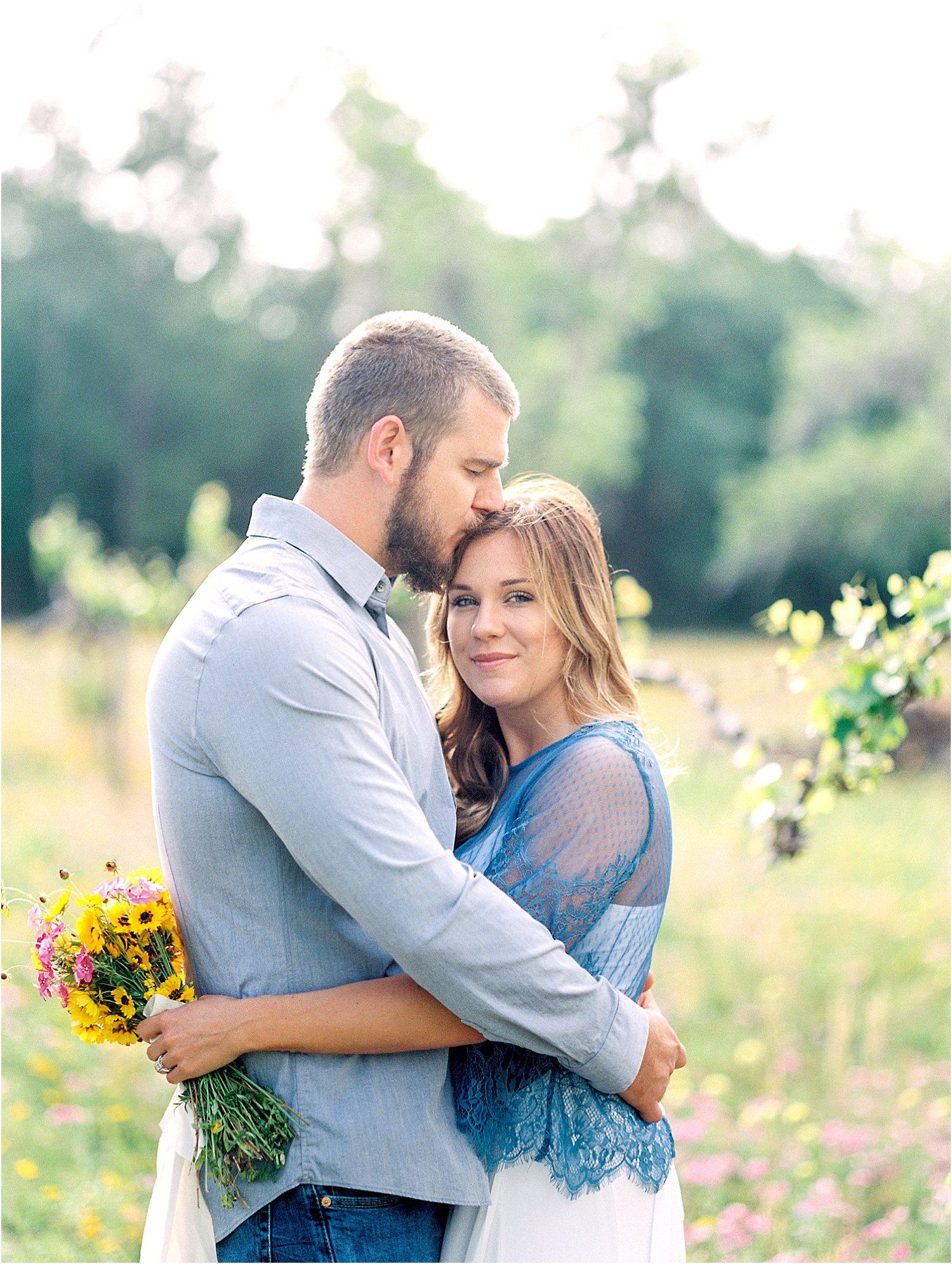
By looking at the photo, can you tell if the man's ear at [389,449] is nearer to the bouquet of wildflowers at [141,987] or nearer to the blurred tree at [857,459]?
the bouquet of wildflowers at [141,987]

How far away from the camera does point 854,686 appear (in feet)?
10.1

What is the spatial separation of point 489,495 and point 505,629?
256mm

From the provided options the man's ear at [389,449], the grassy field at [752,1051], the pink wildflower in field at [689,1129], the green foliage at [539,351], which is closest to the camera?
the man's ear at [389,449]

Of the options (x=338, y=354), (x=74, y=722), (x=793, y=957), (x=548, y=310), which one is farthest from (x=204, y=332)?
(x=338, y=354)

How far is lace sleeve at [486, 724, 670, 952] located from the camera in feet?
6.30

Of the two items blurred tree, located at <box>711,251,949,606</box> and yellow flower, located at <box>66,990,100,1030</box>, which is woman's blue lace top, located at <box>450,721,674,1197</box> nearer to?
yellow flower, located at <box>66,990,100,1030</box>

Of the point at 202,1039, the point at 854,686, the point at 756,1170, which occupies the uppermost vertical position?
the point at 854,686

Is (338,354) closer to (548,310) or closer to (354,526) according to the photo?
(354,526)

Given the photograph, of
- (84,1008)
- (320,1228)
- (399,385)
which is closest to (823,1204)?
(320,1228)

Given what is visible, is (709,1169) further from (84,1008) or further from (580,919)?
(84,1008)

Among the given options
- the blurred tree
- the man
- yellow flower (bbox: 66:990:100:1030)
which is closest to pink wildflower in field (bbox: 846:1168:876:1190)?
the man

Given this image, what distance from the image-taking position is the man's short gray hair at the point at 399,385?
1968 mm

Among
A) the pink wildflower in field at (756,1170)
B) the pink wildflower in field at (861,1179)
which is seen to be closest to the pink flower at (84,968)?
the pink wildflower in field at (756,1170)

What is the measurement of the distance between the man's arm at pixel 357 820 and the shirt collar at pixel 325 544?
198mm
